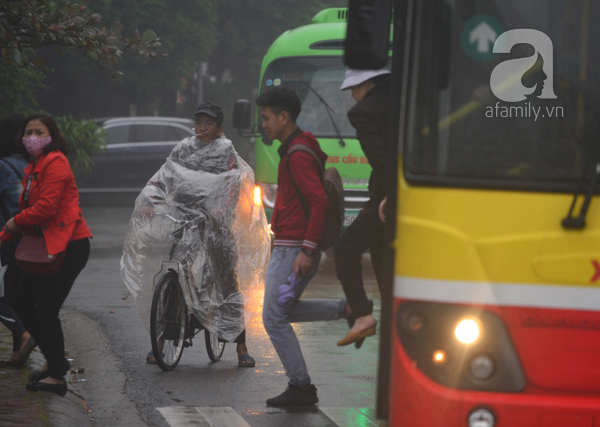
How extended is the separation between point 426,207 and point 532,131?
498 mm

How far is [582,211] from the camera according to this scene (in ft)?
11.5

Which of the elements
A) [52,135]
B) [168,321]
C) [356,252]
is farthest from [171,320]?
[356,252]

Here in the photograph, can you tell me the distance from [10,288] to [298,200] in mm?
2034

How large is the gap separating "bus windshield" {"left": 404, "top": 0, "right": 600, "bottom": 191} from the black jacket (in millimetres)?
1610

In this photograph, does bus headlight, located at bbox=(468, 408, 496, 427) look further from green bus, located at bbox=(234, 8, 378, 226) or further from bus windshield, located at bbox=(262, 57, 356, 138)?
bus windshield, located at bbox=(262, 57, 356, 138)

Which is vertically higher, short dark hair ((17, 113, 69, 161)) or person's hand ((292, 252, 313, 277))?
short dark hair ((17, 113, 69, 161))

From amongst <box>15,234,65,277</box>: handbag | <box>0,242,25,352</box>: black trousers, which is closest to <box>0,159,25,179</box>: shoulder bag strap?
<box>0,242,25,352</box>: black trousers

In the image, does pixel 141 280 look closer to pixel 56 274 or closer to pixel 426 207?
pixel 56 274

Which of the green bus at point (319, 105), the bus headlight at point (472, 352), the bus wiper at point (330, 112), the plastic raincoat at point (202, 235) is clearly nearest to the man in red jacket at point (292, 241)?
the plastic raincoat at point (202, 235)

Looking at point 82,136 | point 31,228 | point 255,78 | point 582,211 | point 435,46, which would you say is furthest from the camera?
point 255,78

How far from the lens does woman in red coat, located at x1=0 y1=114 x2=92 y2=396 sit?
5871 mm

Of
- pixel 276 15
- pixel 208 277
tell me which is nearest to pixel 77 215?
pixel 208 277

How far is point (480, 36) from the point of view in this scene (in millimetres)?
3734

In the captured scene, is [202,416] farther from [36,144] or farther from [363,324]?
[36,144]
